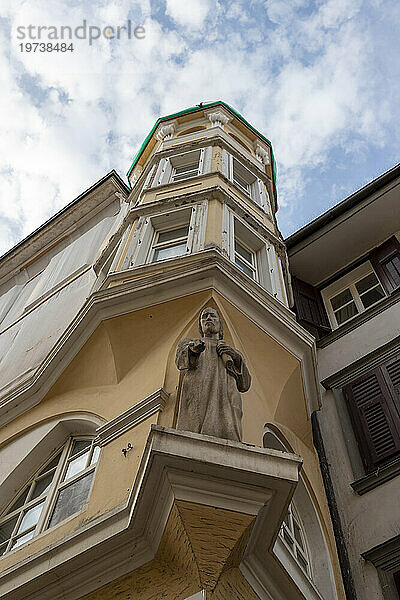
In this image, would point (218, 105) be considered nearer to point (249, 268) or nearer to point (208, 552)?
point (249, 268)

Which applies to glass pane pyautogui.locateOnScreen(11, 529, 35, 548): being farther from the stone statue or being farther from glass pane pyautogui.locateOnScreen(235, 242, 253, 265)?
glass pane pyautogui.locateOnScreen(235, 242, 253, 265)

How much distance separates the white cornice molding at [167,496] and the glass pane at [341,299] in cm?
893

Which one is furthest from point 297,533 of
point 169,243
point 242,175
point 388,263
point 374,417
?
point 242,175

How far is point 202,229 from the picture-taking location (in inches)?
437

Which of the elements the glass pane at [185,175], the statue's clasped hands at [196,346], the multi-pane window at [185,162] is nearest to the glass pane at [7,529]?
the statue's clasped hands at [196,346]

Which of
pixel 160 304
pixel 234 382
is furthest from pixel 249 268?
pixel 234 382

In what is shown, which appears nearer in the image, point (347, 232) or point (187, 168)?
point (347, 232)

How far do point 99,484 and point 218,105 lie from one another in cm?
1465

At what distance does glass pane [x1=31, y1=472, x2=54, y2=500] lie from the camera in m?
8.16

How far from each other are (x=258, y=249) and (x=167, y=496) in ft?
23.5

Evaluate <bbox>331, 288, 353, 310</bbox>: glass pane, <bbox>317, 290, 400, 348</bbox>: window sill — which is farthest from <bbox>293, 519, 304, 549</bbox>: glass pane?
<bbox>331, 288, 353, 310</bbox>: glass pane

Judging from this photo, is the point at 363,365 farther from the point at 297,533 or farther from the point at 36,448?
the point at 36,448

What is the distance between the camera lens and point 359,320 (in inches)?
504

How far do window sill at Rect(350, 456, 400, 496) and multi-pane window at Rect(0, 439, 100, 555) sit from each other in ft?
12.6
